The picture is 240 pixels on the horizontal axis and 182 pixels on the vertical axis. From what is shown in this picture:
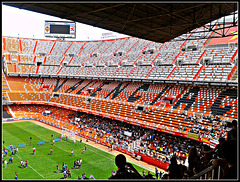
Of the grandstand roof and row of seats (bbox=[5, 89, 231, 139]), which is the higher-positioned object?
the grandstand roof

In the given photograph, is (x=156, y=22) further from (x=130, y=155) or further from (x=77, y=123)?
(x=77, y=123)

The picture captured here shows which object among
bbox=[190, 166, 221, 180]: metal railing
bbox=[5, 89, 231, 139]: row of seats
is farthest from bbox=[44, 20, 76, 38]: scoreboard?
bbox=[190, 166, 221, 180]: metal railing

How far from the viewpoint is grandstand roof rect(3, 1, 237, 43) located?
381 inches

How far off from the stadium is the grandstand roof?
63mm

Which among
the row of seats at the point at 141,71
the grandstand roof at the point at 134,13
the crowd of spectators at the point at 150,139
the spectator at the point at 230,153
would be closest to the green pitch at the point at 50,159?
the crowd of spectators at the point at 150,139

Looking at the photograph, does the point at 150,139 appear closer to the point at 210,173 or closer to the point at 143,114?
the point at 143,114

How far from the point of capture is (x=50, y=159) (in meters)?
22.0

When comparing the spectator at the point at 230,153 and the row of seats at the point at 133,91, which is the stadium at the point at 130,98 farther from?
the row of seats at the point at 133,91

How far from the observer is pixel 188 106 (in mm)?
27094

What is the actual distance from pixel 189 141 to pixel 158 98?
31.3 feet

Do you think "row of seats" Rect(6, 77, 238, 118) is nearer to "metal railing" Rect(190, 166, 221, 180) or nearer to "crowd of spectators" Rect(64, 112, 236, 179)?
"crowd of spectators" Rect(64, 112, 236, 179)

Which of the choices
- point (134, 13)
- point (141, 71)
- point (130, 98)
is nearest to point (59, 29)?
point (141, 71)

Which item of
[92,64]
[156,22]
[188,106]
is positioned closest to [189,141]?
[188,106]

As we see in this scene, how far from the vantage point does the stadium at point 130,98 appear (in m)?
11.7
